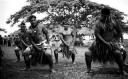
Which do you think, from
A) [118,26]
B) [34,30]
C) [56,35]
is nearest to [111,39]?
[118,26]

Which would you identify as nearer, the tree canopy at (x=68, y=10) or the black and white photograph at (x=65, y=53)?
the black and white photograph at (x=65, y=53)

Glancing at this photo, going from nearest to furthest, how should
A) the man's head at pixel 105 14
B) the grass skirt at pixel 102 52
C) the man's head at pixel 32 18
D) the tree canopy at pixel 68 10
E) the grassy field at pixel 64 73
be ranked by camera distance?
1. the grassy field at pixel 64 73
2. the grass skirt at pixel 102 52
3. the man's head at pixel 105 14
4. the man's head at pixel 32 18
5. the tree canopy at pixel 68 10

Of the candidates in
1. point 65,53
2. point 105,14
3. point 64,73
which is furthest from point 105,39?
point 65,53

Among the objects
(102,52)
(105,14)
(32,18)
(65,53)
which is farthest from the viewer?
(65,53)

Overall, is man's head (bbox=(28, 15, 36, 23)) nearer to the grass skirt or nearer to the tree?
the grass skirt

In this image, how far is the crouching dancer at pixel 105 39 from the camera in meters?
6.37

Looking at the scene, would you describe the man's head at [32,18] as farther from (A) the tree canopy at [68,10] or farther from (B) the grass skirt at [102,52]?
(A) the tree canopy at [68,10]

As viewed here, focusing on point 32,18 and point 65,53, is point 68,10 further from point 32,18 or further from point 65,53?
point 32,18

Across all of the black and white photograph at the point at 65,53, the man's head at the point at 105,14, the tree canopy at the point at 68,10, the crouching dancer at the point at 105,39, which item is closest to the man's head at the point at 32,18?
the black and white photograph at the point at 65,53

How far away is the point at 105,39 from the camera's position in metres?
6.64

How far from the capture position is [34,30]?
7.96m

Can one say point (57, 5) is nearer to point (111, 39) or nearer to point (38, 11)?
point (38, 11)

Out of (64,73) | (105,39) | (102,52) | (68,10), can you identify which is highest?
(68,10)

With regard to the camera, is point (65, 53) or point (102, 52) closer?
point (102, 52)
